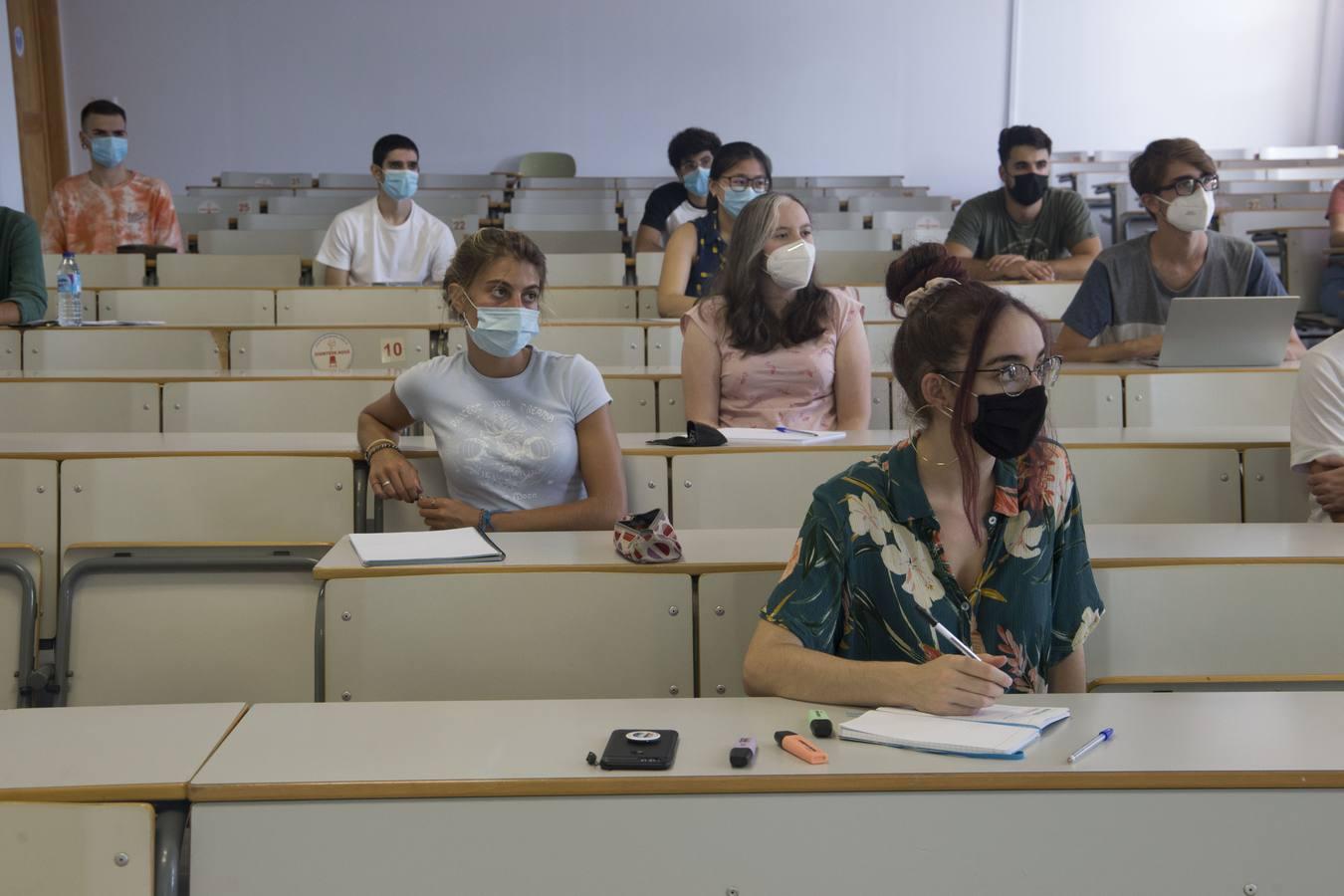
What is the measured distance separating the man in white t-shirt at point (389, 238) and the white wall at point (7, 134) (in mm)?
3819

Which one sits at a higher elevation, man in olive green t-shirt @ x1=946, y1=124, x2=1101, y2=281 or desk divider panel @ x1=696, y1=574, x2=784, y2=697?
man in olive green t-shirt @ x1=946, y1=124, x2=1101, y2=281

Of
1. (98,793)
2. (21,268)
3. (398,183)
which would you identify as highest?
(398,183)

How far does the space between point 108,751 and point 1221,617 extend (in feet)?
4.55

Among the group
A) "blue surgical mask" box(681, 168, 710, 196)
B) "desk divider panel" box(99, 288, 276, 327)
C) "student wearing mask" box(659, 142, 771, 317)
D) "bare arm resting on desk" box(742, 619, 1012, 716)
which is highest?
"blue surgical mask" box(681, 168, 710, 196)

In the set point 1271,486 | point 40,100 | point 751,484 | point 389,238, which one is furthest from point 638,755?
point 40,100

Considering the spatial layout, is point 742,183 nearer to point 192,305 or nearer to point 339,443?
point 339,443

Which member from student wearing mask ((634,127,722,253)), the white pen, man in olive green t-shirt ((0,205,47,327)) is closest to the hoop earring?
the white pen

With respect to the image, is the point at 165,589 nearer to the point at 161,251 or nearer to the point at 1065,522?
the point at 1065,522

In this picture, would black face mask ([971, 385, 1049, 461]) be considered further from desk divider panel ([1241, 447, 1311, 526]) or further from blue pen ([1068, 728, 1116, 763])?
desk divider panel ([1241, 447, 1311, 526])

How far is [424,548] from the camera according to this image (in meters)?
1.89

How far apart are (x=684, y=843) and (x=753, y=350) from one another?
6.40ft

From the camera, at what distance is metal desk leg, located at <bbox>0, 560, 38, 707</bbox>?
7.14ft

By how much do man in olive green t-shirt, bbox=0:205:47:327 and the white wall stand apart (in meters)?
4.18

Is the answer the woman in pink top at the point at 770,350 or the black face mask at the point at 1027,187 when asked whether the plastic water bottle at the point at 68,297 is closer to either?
the woman in pink top at the point at 770,350
